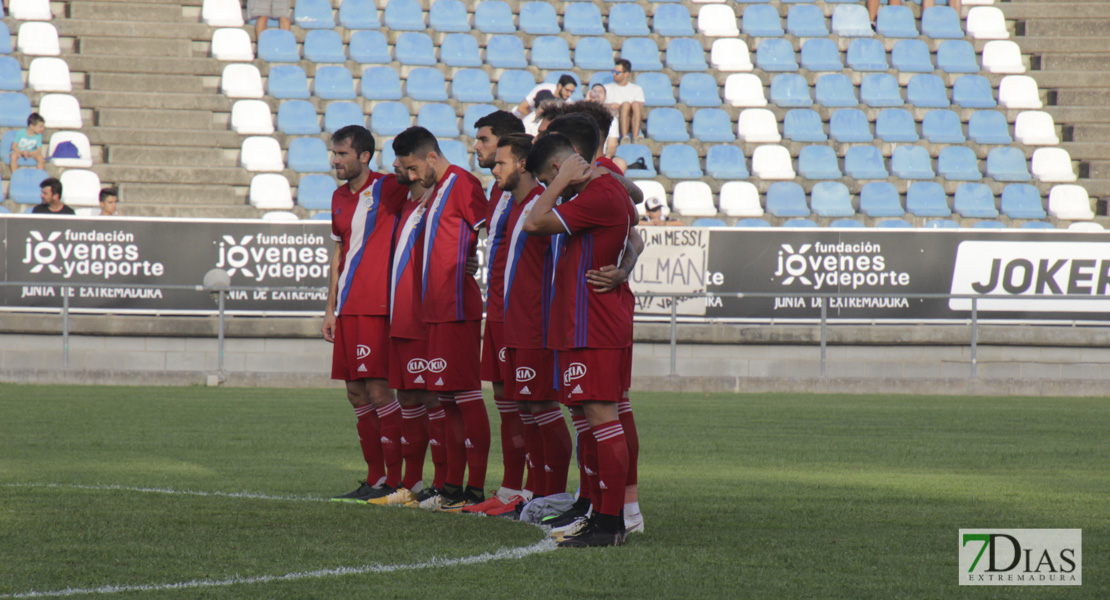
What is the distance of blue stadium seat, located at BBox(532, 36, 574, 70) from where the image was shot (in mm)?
22109

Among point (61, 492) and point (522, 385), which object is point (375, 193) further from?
point (61, 492)

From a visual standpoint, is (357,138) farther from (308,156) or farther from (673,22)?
(673,22)

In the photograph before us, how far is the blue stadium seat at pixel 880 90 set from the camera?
22.2 metres

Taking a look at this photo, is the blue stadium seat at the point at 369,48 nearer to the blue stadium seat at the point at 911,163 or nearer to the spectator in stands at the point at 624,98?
the spectator in stands at the point at 624,98

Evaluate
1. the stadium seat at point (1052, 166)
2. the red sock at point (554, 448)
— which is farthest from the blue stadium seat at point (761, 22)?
the red sock at point (554, 448)

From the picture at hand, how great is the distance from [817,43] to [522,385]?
17765 mm

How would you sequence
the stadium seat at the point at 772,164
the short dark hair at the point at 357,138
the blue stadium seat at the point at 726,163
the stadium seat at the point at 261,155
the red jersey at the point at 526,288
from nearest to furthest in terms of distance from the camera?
the red jersey at the point at 526,288
the short dark hair at the point at 357,138
the stadium seat at the point at 261,155
the blue stadium seat at the point at 726,163
the stadium seat at the point at 772,164

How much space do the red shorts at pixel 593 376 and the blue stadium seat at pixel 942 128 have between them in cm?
1691

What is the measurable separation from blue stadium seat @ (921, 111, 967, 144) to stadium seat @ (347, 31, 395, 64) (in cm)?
856

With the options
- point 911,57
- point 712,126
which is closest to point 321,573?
point 712,126

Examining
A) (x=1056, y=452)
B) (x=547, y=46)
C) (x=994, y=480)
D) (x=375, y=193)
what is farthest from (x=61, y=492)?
(x=547, y=46)

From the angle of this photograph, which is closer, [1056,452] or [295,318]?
[1056,452]

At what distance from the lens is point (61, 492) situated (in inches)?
277

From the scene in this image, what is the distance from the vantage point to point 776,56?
22719mm
